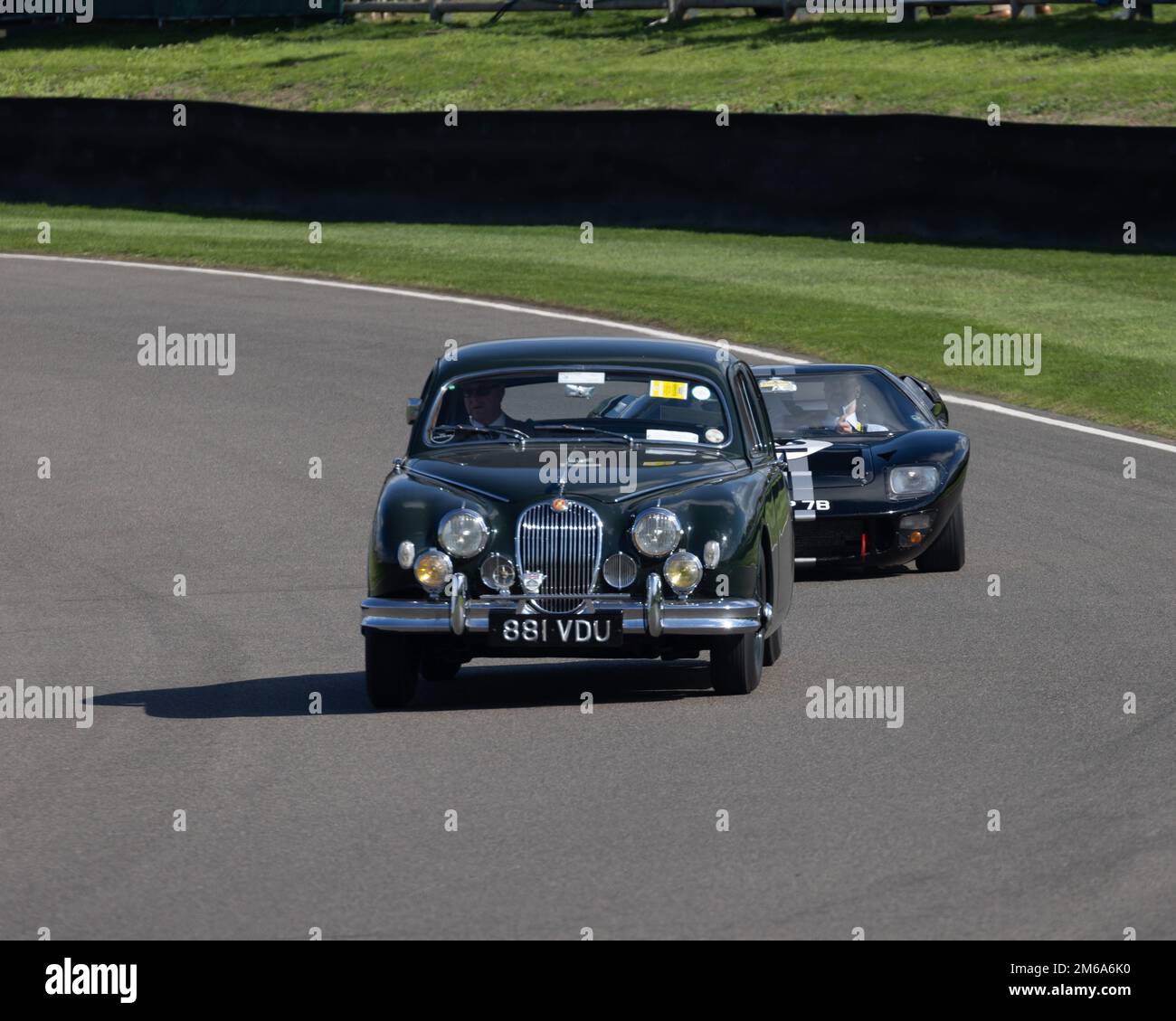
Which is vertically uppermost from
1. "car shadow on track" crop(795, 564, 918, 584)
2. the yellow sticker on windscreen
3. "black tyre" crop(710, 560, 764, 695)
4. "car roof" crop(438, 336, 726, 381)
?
"car roof" crop(438, 336, 726, 381)

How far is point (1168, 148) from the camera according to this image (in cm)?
2428

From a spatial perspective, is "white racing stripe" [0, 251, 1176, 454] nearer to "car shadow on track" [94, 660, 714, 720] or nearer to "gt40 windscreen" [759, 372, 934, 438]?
"gt40 windscreen" [759, 372, 934, 438]

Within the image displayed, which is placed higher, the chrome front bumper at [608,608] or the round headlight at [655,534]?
the round headlight at [655,534]

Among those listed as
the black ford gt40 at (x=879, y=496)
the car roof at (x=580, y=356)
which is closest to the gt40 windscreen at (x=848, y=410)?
the black ford gt40 at (x=879, y=496)

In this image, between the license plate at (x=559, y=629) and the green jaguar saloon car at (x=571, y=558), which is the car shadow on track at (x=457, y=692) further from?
the license plate at (x=559, y=629)

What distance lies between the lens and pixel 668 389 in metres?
Answer: 10.4

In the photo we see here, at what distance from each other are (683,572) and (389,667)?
49.7 inches

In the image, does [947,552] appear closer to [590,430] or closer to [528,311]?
[590,430]

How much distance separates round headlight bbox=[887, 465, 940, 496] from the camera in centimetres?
1309

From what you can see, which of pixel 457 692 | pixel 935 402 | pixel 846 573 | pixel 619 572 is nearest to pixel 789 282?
pixel 935 402

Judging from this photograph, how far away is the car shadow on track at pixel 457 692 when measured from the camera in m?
9.34

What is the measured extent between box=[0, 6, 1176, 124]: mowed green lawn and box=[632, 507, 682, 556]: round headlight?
22.9 metres

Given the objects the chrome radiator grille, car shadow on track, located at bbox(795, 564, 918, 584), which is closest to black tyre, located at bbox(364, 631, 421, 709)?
the chrome radiator grille

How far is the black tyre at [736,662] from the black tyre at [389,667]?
124 cm
